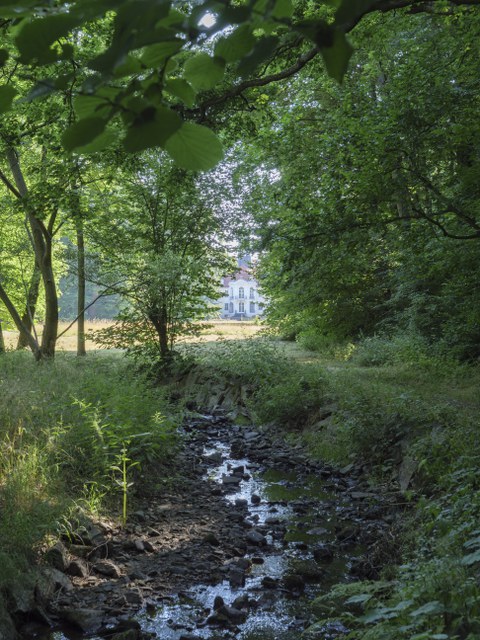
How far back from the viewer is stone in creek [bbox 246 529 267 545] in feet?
18.1

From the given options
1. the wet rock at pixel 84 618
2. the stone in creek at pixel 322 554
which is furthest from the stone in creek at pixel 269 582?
the wet rock at pixel 84 618

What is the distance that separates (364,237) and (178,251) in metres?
7.85

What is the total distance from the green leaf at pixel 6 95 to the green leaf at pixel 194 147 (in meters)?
0.28

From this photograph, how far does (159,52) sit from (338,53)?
28 centimetres

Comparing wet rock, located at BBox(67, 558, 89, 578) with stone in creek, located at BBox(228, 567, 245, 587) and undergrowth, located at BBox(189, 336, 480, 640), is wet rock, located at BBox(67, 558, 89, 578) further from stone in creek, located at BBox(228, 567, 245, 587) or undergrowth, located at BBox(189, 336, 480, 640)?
undergrowth, located at BBox(189, 336, 480, 640)

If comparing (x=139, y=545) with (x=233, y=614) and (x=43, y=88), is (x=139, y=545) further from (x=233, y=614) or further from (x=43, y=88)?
(x=43, y=88)

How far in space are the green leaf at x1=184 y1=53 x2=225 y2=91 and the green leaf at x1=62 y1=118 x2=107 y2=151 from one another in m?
0.26

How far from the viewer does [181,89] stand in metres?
1.00

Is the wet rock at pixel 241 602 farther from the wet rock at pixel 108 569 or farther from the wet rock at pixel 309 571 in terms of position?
the wet rock at pixel 108 569

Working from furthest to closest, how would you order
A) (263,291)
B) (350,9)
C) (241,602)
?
1. (263,291)
2. (241,602)
3. (350,9)

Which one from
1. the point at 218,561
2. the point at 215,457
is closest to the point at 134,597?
the point at 218,561

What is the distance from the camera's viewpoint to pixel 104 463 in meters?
6.03

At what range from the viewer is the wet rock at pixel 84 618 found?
4.01m

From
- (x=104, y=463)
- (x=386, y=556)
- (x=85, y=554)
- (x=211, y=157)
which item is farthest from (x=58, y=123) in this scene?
(x=211, y=157)
